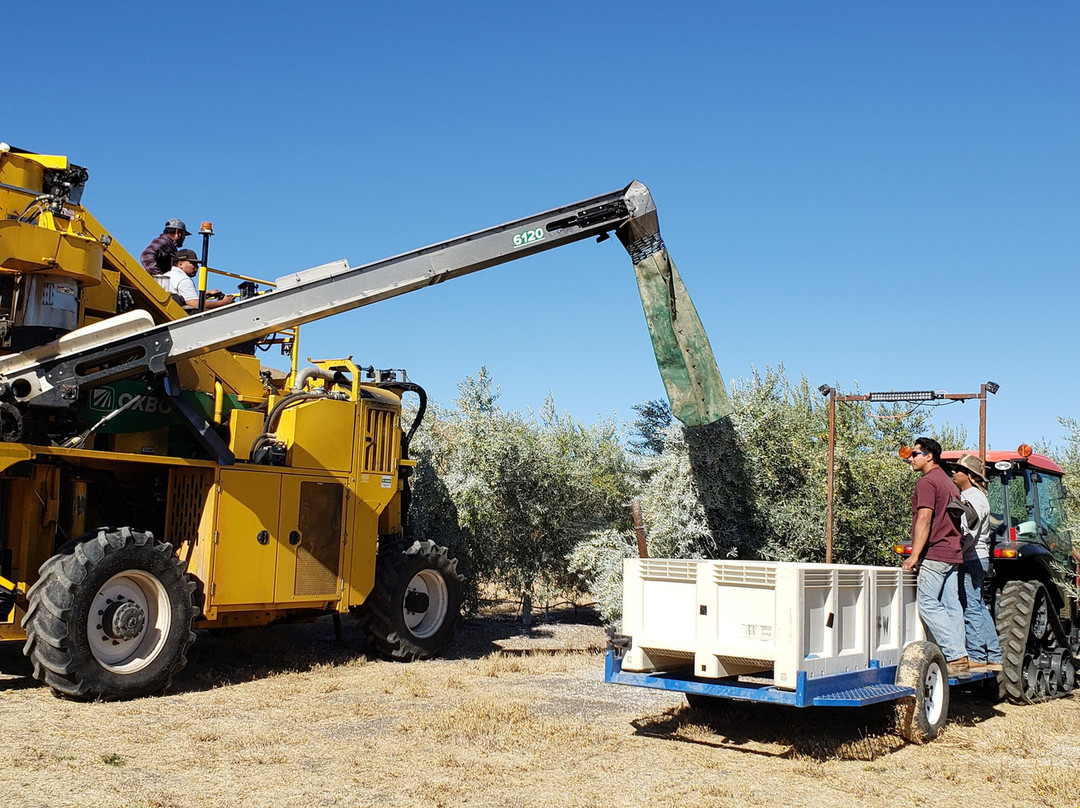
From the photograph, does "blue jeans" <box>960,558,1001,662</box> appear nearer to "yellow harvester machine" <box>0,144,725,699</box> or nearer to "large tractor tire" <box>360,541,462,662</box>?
"yellow harvester machine" <box>0,144,725,699</box>

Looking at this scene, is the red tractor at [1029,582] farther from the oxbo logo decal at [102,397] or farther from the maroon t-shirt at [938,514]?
the oxbo logo decal at [102,397]

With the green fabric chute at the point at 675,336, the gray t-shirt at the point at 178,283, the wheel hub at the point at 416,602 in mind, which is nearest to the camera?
the green fabric chute at the point at 675,336

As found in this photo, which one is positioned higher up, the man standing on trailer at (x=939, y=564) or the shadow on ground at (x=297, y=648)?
the man standing on trailer at (x=939, y=564)

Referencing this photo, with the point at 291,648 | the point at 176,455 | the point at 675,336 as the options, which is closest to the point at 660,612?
the point at 675,336

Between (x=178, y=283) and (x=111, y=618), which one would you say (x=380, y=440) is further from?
(x=111, y=618)

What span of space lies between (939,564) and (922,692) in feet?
3.80

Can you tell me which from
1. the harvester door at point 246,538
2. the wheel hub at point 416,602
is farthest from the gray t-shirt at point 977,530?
the harvester door at point 246,538

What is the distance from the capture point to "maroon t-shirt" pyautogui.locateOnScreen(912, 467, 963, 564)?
8.13m

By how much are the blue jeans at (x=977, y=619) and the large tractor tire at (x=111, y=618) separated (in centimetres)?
689

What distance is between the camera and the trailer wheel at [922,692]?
287 inches

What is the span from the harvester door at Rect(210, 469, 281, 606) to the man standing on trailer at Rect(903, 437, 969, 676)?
5.94 meters

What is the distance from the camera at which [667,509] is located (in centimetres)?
1284

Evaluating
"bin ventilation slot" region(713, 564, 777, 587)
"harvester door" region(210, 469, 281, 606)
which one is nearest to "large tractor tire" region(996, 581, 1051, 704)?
"bin ventilation slot" region(713, 564, 777, 587)

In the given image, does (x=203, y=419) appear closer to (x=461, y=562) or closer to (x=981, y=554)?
(x=461, y=562)
